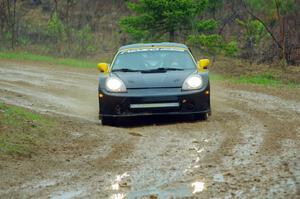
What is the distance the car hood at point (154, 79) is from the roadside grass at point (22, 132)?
1.58 m

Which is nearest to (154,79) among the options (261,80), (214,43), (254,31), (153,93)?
(153,93)

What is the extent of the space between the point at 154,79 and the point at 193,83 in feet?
2.33

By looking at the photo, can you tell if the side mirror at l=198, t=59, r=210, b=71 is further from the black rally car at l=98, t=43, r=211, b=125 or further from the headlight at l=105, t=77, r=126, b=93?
the headlight at l=105, t=77, r=126, b=93

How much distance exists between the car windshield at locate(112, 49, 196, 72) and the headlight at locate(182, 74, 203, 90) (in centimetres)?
76

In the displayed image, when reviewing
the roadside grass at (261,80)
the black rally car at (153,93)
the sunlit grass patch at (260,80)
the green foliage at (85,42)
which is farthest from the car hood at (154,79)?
the green foliage at (85,42)

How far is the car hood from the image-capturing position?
460 inches

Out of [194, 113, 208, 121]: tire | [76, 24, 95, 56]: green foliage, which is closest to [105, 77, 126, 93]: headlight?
[194, 113, 208, 121]: tire

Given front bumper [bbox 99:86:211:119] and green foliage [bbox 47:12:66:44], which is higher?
front bumper [bbox 99:86:211:119]

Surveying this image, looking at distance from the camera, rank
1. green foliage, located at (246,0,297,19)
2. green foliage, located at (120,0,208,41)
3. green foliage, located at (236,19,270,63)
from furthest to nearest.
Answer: green foliage, located at (236,19,270,63) < green foliage, located at (246,0,297,19) < green foliage, located at (120,0,208,41)

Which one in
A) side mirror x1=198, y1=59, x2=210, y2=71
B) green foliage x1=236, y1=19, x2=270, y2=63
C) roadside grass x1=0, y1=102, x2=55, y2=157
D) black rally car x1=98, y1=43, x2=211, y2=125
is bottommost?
green foliage x1=236, y1=19, x2=270, y2=63

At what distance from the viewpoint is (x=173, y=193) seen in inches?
253

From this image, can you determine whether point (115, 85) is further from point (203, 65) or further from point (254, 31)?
point (254, 31)

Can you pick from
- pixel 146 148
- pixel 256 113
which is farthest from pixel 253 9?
pixel 146 148

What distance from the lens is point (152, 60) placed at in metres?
13.1
